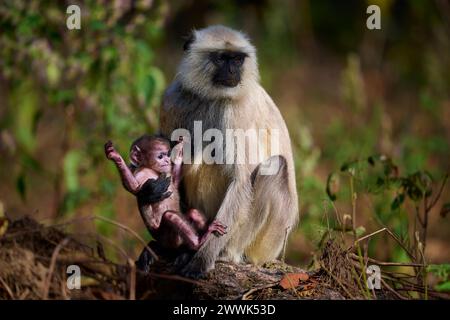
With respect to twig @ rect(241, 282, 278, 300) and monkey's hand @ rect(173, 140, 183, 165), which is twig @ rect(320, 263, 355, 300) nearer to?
twig @ rect(241, 282, 278, 300)

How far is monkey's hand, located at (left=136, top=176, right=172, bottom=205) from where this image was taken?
16.6ft

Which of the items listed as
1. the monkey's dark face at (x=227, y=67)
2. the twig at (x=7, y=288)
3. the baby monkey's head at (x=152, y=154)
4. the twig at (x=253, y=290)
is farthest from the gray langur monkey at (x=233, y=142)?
the twig at (x=7, y=288)

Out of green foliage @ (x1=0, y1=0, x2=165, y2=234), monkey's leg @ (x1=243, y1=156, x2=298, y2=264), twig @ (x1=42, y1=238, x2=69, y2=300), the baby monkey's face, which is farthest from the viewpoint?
green foliage @ (x1=0, y1=0, x2=165, y2=234)

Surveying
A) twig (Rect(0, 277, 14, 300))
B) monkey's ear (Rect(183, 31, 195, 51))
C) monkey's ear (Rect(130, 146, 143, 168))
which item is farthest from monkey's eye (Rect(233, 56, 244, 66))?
twig (Rect(0, 277, 14, 300))

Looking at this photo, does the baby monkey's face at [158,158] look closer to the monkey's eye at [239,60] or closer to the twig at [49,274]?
the monkey's eye at [239,60]

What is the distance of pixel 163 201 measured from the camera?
5.14 m

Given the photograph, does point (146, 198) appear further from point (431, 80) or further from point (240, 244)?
point (431, 80)

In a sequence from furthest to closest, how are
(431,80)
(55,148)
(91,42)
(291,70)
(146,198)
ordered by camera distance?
1. (291,70)
2. (55,148)
3. (431,80)
4. (91,42)
5. (146,198)

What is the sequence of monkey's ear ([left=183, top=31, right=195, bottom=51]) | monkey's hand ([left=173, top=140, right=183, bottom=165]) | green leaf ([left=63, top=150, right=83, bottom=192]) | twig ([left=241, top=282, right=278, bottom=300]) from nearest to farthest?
1. twig ([left=241, top=282, right=278, bottom=300])
2. monkey's hand ([left=173, top=140, right=183, bottom=165])
3. monkey's ear ([left=183, top=31, right=195, bottom=51])
4. green leaf ([left=63, top=150, right=83, bottom=192])

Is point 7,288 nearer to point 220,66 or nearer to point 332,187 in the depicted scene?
point 220,66

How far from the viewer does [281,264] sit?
207 inches

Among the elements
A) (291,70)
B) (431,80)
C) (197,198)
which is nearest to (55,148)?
(291,70)

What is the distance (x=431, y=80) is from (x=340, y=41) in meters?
5.07

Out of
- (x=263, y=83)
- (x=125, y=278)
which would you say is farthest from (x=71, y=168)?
(x=263, y=83)
